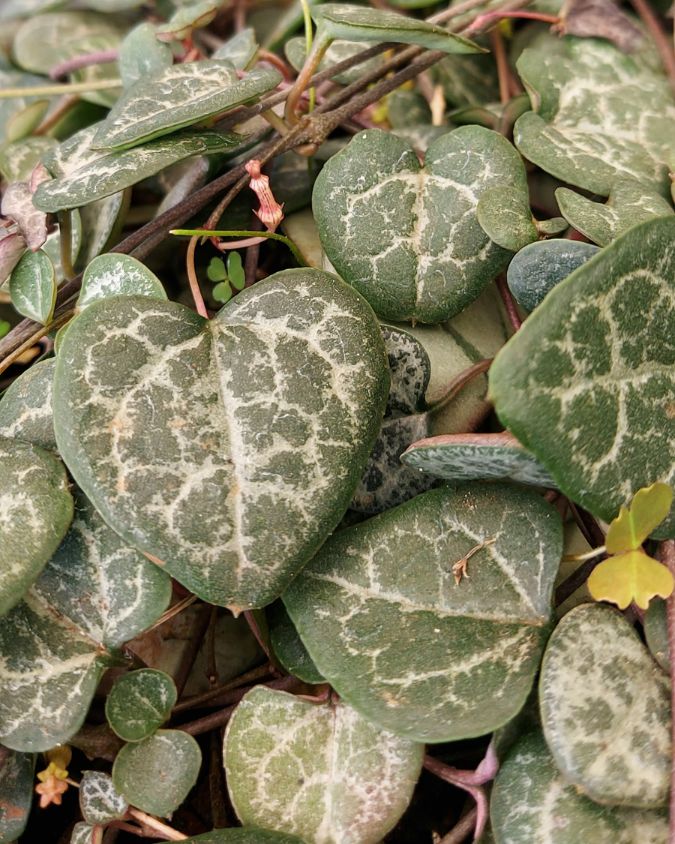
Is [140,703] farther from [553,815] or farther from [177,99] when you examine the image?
[177,99]

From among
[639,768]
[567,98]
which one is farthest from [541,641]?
[567,98]

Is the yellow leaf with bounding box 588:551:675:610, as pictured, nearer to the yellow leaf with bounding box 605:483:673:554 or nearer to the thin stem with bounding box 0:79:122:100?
the yellow leaf with bounding box 605:483:673:554

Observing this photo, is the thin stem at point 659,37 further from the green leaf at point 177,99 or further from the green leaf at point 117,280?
the green leaf at point 117,280

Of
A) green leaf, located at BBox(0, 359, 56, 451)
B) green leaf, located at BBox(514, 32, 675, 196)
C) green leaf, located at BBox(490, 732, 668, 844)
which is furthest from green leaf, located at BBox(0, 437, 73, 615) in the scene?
green leaf, located at BBox(514, 32, 675, 196)

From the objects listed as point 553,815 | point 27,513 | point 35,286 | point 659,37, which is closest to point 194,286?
point 35,286

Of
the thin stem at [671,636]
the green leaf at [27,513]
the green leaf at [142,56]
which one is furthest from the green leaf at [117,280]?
the thin stem at [671,636]

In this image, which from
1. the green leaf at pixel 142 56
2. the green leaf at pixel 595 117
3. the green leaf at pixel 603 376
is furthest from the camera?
the green leaf at pixel 142 56
